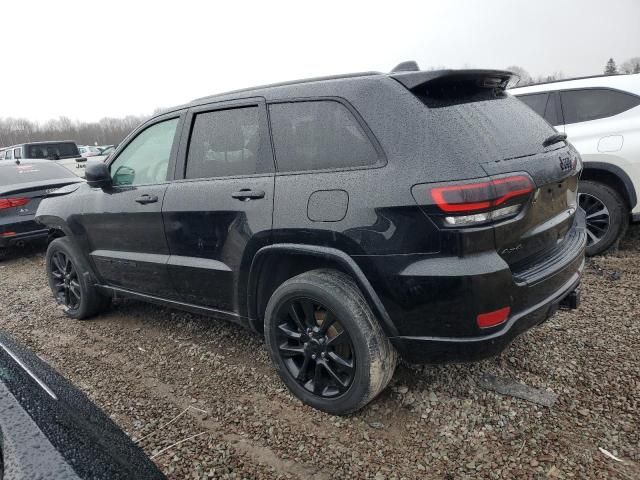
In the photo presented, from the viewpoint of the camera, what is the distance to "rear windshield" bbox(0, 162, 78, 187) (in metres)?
6.91

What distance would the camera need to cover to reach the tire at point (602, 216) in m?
4.52

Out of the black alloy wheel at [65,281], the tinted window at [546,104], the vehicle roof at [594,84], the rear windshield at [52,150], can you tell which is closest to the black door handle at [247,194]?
the black alloy wheel at [65,281]

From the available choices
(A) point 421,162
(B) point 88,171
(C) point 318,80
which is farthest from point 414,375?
(B) point 88,171

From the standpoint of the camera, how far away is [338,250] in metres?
2.31

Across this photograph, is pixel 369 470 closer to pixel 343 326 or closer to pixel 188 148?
pixel 343 326

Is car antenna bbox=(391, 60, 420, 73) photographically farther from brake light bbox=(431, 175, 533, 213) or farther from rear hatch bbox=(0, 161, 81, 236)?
rear hatch bbox=(0, 161, 81, 236)

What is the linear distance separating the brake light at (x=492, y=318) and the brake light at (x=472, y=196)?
48 cm

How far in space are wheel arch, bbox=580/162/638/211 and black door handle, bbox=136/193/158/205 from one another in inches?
159

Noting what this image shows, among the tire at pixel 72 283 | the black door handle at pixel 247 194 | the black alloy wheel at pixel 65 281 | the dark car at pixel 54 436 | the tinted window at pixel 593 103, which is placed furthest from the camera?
the tinted window at pixel 593 103

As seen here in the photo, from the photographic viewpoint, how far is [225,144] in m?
2.96

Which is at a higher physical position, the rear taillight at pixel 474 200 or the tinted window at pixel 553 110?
the tinted window at pixel 553 110

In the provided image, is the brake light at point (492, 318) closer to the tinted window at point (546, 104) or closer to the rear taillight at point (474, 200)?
the rear taillight at point (474, 200)

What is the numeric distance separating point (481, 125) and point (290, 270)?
1321 mm

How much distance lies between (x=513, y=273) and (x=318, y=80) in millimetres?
1469
